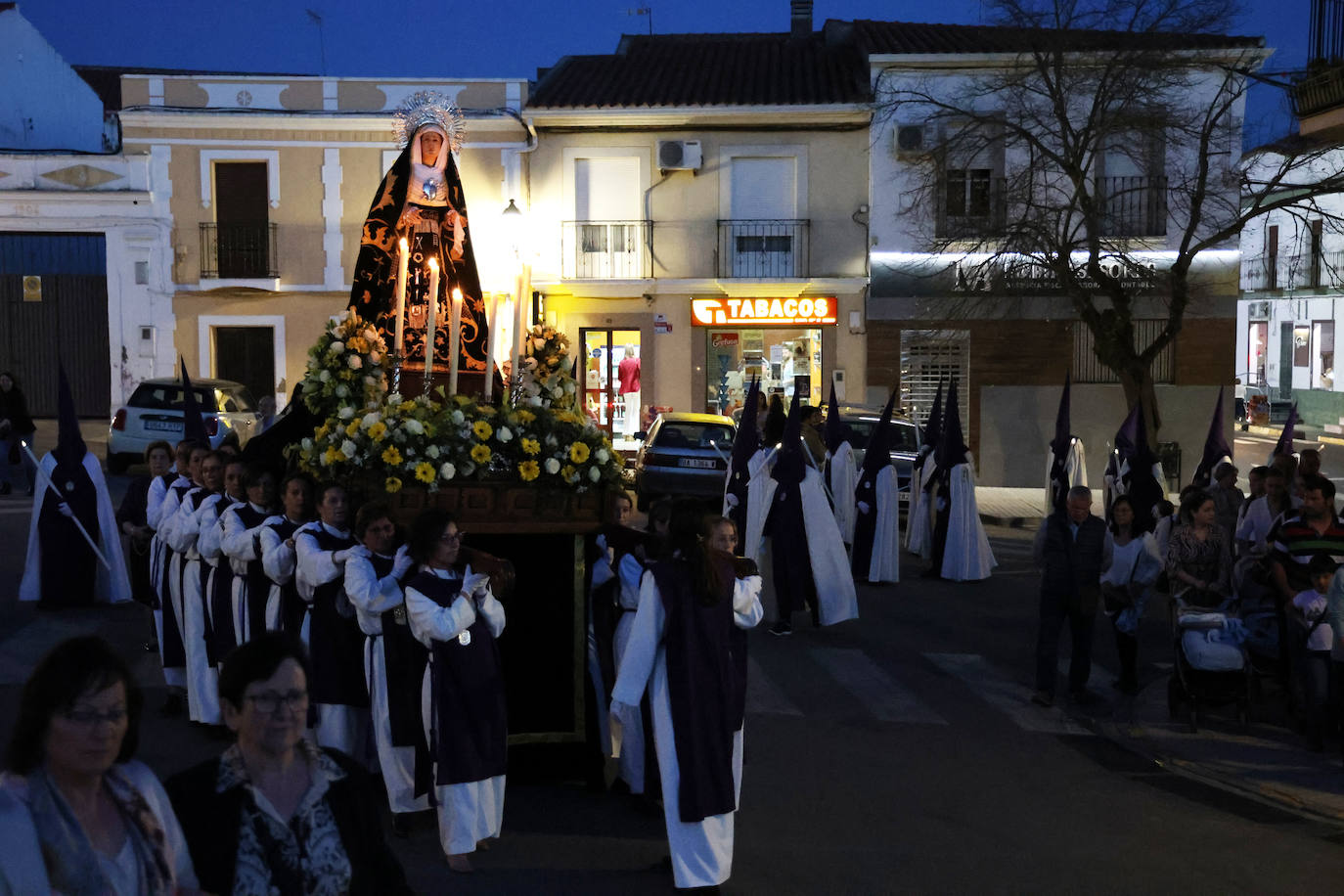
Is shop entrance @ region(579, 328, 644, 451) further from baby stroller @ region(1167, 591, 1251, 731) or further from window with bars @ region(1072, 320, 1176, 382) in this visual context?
baby stroller @ region(1167, 591, 1251, 731)

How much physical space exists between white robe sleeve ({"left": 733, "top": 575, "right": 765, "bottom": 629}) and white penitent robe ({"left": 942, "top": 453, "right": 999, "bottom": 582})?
9.02 m

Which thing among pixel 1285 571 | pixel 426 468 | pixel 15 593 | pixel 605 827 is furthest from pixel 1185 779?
pixel 15 593

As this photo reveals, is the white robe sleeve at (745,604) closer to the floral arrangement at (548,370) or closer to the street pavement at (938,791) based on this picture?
the street pavement at (938,791)

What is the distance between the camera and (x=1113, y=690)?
405 inches

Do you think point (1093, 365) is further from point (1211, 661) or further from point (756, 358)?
point (1211, 661)

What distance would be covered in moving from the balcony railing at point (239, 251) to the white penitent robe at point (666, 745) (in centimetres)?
2271

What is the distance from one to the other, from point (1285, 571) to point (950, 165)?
17.7 m

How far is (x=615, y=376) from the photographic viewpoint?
1080 inches

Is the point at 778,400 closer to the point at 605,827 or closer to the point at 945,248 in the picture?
the point at 605,827

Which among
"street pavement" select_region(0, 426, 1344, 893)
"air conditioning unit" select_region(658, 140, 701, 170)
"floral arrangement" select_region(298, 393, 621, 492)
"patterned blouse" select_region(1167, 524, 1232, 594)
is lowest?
"street pavement" select_region(0, 426, 1344, 893)

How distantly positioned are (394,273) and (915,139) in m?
18.8

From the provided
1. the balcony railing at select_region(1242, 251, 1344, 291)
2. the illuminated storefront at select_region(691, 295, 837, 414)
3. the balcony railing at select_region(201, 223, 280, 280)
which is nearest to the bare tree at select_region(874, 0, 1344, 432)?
the illuminated storefront at select_region(691, 295, 837, 414)

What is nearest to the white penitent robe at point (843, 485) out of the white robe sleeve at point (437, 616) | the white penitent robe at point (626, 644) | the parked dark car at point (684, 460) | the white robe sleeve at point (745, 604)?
the parked dark car at point (684, 460)

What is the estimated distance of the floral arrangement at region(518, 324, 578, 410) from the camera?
8.10 m
